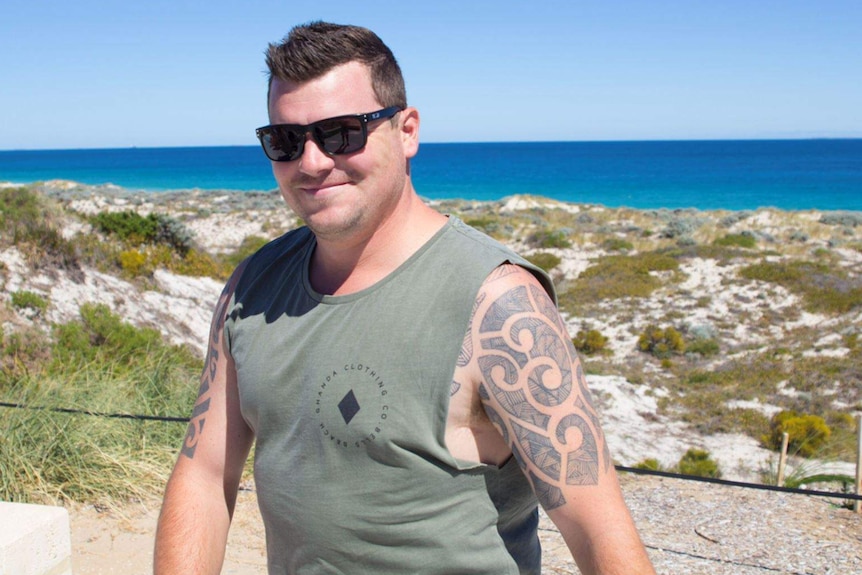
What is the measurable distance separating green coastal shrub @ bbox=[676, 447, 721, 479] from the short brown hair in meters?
6.55

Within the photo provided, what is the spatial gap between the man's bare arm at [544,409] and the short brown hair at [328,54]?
576 millimetres

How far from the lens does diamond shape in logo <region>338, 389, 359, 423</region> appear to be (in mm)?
1521

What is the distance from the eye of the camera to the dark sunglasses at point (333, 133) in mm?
1653

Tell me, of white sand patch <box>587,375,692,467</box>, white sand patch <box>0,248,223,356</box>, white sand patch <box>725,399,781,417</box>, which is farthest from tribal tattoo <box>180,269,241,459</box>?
white sand patch <box>725,399,781,417</box>

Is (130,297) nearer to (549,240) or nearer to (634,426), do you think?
(634,426)

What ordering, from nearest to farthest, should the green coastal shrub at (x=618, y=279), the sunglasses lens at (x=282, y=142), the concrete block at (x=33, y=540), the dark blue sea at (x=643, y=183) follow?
the sunglasses lens at (x=282, y=142) → the concrete block at (x=33, y=540) → the green coastal shrub at (x=618, y=279) → the dark blue sea at (x=643, y=183)

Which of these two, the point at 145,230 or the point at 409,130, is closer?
the point at 409,130

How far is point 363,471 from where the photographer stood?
153 centimetres

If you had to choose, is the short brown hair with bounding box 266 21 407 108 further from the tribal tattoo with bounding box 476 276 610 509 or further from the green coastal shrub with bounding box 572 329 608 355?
the green coastal shrub with bounding box 572 329 608 355

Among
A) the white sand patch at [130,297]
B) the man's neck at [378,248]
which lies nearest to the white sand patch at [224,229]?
the white sand patch at [130,297]

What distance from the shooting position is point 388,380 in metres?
1.50

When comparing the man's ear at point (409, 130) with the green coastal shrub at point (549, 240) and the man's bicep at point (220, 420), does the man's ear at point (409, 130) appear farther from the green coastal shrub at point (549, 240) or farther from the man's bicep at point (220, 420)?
the green coastal shrub at point (549, 240)

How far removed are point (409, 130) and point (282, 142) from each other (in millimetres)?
297

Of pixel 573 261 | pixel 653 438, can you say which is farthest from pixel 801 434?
pixel 573 261
